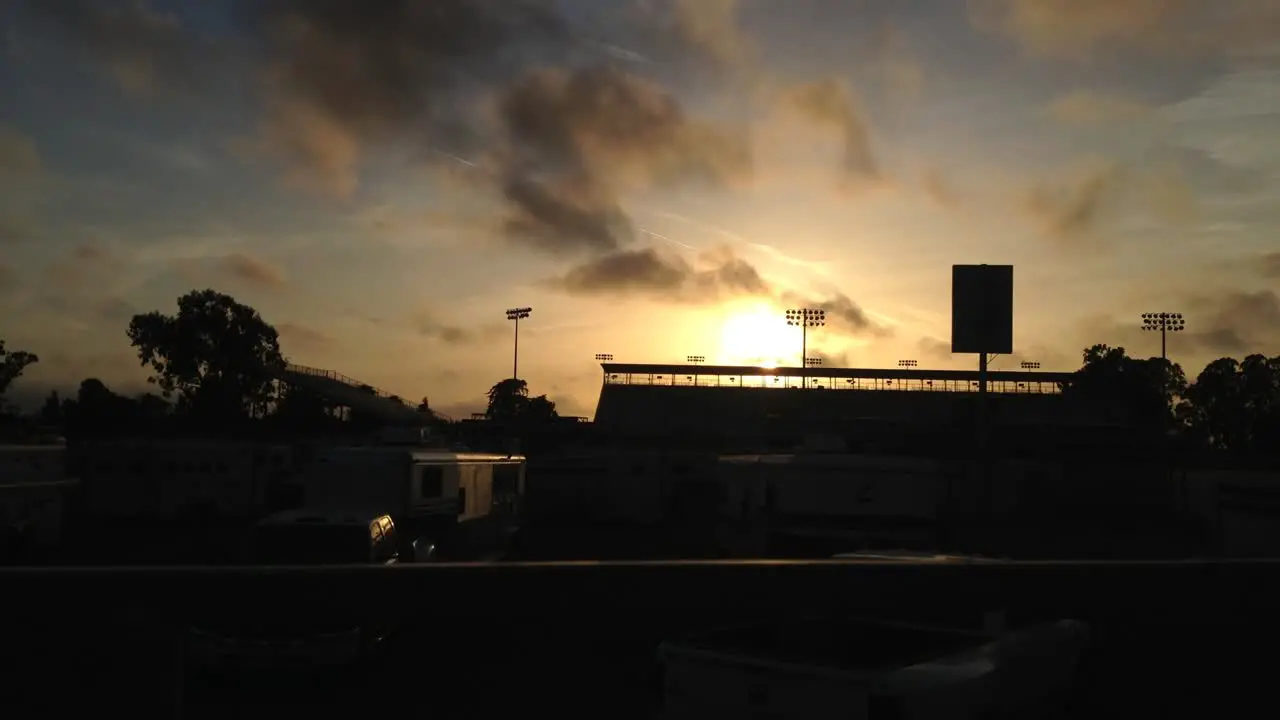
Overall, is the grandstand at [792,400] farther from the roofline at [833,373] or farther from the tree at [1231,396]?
the tree at [1231,396]

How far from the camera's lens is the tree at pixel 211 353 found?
9838cm

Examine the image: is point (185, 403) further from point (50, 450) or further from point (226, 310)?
point (50, 450)

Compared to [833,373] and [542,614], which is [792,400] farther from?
[542,614]

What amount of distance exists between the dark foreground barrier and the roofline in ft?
276

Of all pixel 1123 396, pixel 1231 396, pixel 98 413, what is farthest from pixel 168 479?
pixel 1231 396

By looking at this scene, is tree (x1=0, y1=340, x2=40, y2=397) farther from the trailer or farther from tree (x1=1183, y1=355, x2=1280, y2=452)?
tree (x1=1183, y1=355, x2=1280, y2=452)

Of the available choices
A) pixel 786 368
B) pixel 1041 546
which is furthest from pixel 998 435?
pixel 1041 546

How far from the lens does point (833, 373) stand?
87.8m

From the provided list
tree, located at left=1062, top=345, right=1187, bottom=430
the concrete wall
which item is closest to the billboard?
the concrete wall

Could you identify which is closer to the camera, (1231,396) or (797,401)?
(797,401)

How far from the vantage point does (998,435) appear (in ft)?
205

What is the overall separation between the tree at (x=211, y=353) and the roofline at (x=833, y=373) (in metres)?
36.4

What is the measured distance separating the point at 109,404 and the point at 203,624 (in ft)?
298

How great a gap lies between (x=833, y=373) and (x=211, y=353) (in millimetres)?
60087
